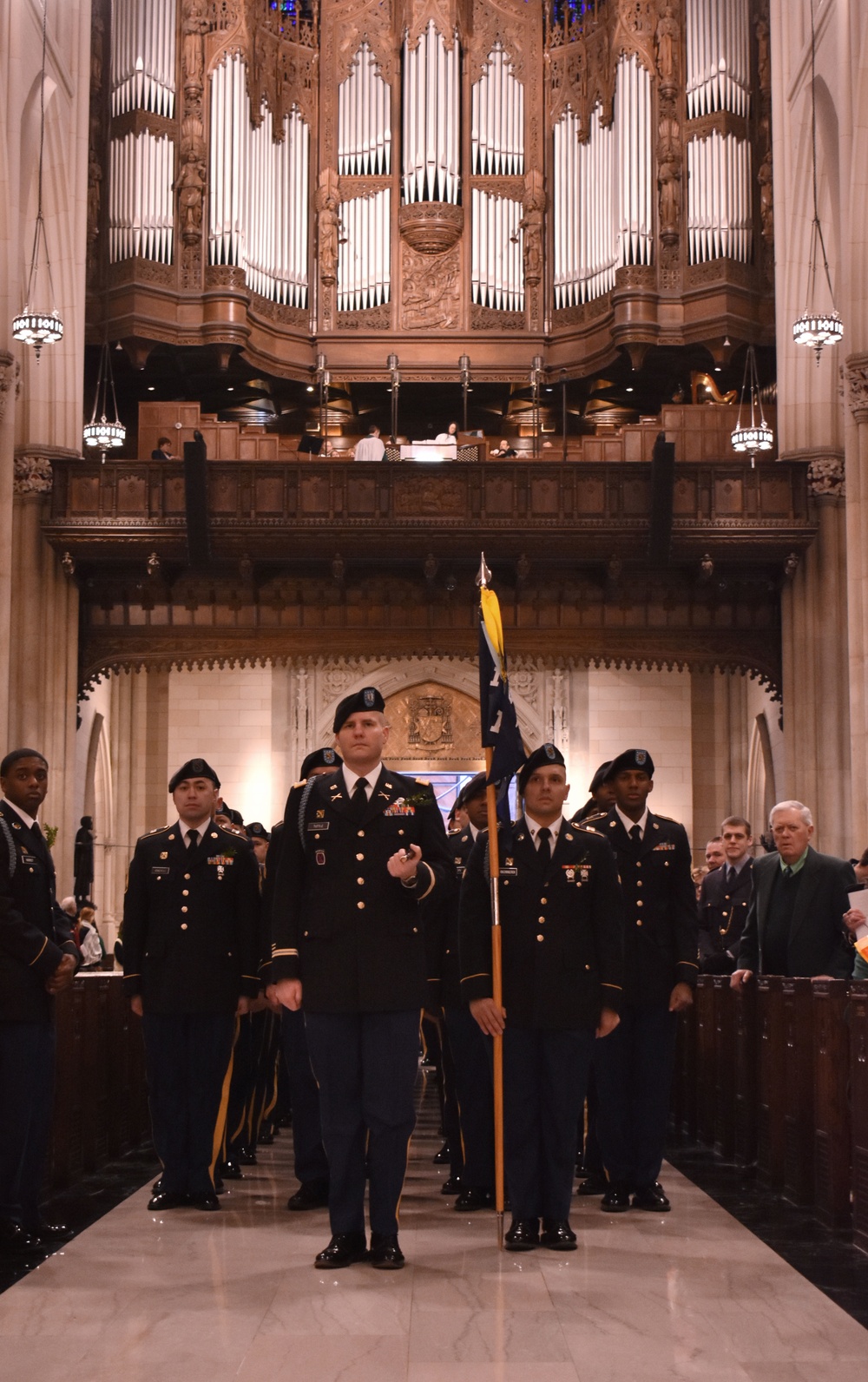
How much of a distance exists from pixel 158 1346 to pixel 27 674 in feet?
42.9

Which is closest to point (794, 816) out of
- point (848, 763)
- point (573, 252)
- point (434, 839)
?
point (434, 839)

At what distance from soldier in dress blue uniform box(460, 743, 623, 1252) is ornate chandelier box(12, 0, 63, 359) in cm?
998

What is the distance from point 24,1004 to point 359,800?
1.48m

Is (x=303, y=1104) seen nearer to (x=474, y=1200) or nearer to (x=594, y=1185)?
(x=474, y=1200)

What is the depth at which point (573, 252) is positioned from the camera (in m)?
21.6

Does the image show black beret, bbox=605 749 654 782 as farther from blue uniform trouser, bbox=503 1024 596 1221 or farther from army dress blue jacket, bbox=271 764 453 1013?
army dress blue jacket, bbox=271 764 453 1013

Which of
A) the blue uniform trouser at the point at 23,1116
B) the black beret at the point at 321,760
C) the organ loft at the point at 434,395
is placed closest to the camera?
the blue uniform trouser at the point at 23,1116

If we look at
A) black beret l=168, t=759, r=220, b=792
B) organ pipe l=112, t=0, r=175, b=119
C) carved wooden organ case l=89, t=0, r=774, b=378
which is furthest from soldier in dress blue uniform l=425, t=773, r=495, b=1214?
organ pipe l=112, t=0, r=175, b=119

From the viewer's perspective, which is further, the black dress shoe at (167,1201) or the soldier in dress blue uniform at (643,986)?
the soldier in dress blue uniform at (643,986)

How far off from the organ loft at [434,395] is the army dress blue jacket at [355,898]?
378 inches

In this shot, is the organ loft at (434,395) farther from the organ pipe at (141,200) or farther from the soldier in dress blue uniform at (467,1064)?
the soldier in dress blue uniform at (467,1064)

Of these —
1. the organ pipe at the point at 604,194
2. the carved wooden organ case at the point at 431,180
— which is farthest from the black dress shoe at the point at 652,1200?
the organ pipe at the point at 604,194

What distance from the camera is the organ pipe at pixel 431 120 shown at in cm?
2203

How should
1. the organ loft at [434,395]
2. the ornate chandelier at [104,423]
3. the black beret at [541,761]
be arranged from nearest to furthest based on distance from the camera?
the black beret at [541,761] → the organ loft at [434,395] → the ornate chandelier at [104,423]
